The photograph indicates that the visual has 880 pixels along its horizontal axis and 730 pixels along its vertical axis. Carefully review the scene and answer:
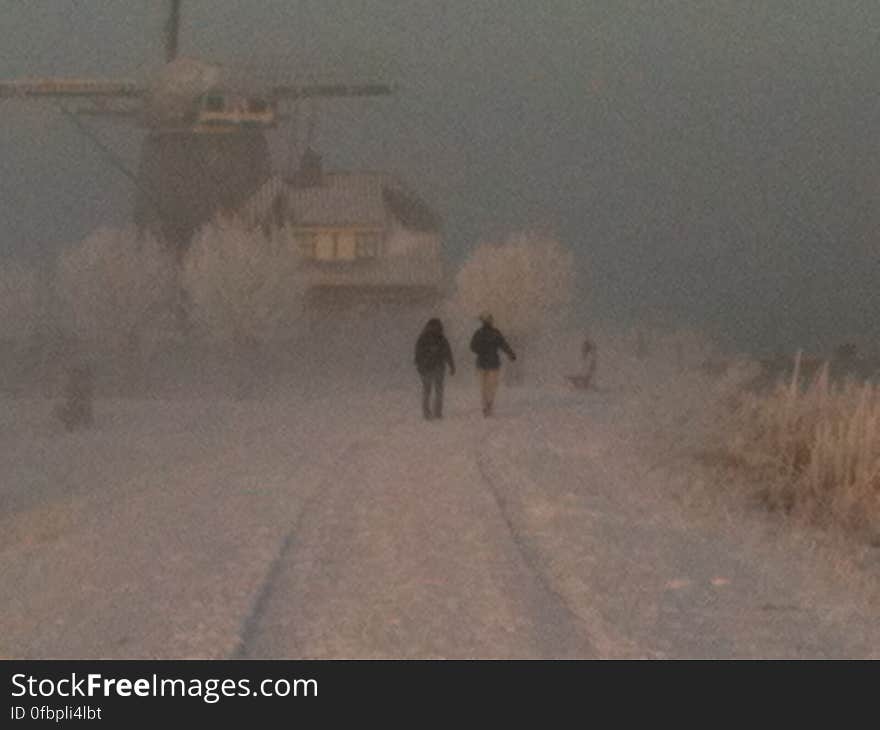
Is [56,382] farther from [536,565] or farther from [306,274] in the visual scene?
[536,565]

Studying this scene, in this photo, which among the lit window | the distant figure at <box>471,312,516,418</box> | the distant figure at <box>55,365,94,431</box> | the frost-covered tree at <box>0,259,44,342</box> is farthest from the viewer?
the frost-covered tree at <box>0,259,44,342</box>

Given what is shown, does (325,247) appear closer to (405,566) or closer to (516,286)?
(516,286)

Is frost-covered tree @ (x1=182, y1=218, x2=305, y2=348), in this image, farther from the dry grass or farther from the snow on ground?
the dry grass

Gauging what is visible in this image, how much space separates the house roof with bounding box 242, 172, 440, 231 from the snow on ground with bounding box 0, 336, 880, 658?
121ft

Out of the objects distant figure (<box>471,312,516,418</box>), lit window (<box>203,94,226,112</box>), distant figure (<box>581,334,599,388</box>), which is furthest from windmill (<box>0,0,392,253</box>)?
distant figure (<box>471,312,516,418</box>)

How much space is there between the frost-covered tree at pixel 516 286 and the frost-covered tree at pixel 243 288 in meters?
5.97

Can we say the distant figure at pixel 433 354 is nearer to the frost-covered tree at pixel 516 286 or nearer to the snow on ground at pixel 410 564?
the snow on ground at pixel 410 564

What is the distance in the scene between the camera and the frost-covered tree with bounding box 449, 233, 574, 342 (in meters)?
53.4

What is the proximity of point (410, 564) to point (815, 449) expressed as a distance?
20.5 feet

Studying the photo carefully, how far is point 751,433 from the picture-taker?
17.3 m

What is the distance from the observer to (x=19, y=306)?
6044 centimetres
